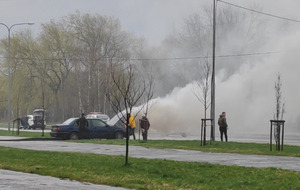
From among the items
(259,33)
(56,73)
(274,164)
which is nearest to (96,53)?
(56,73)

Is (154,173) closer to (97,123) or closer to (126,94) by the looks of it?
(126,94)

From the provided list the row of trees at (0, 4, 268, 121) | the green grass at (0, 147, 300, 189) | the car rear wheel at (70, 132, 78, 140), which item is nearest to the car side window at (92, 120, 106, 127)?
the car rear wheel at (70, 132, 78, 140)

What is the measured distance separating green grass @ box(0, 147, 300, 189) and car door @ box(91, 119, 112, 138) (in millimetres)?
16705

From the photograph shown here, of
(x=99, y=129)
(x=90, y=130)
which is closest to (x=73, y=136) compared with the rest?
(x=90, y=130)

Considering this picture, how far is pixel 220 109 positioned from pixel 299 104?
680 centimetres

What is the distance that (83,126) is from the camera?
35.4m

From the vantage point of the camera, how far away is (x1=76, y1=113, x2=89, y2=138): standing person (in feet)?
115

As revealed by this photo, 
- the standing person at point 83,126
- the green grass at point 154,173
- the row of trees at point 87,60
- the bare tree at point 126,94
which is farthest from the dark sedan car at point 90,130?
the row of trees at point 87,60

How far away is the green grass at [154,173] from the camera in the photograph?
12930 millimetres

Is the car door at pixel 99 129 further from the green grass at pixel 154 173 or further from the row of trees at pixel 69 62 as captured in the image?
the row of trees at pixel 69 62

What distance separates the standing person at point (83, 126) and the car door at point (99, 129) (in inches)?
24.9

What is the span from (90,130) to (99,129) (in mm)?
576

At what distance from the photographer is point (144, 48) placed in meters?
80.7

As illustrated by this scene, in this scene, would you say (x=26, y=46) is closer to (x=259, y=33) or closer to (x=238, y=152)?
(x=259, y=33)
